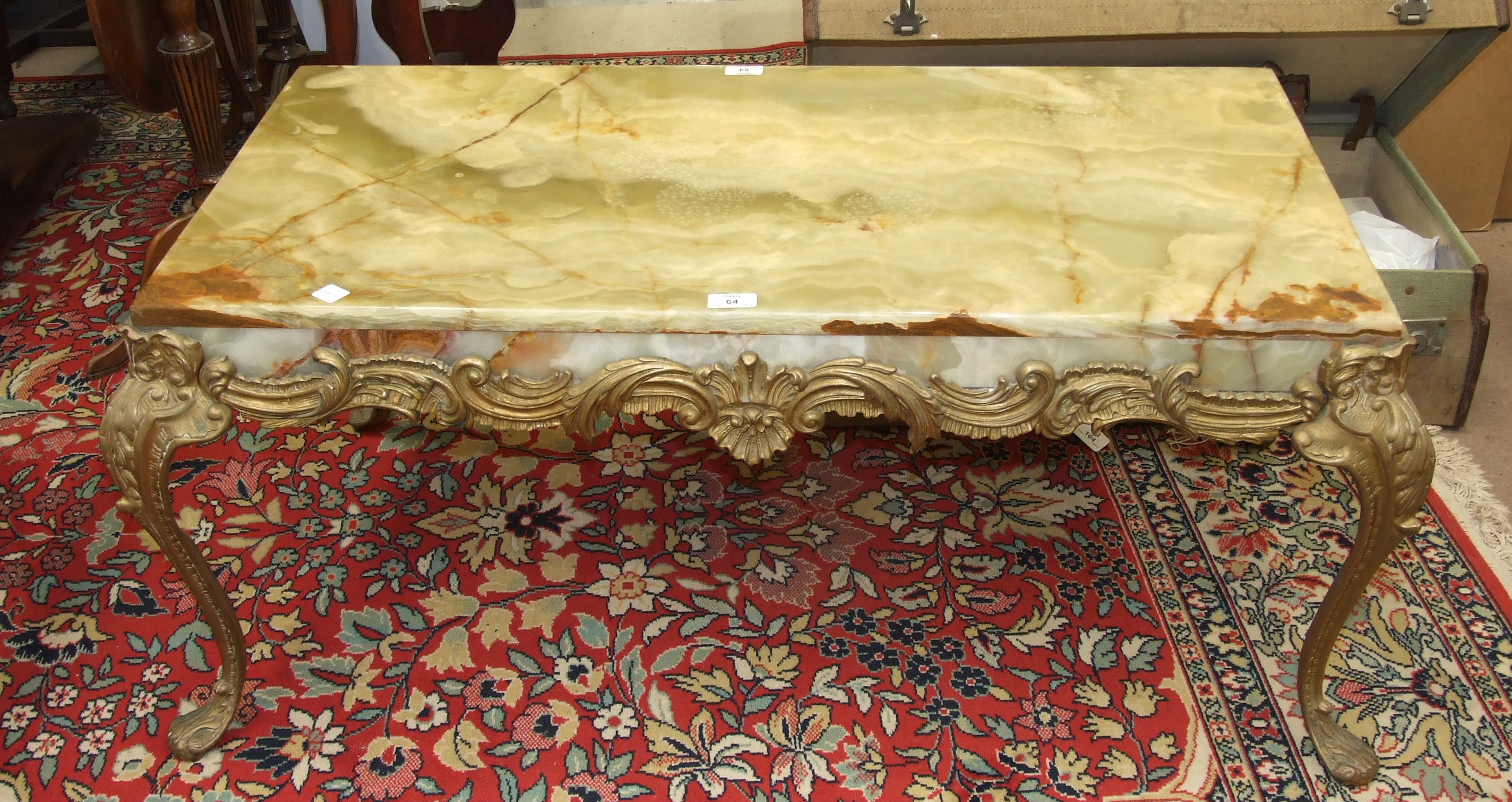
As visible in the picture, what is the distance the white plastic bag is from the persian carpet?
1.32ft

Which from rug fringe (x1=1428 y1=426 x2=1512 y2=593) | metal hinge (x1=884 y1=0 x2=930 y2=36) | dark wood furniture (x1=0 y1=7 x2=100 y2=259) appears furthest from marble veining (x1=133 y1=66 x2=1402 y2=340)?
dark wood furniture (x1=0 y1=7 x2=100 y2=259)

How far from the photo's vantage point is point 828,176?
168cm

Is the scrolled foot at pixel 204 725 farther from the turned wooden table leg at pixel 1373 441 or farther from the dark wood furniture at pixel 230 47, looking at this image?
the turned wooden table leg at pixel 1373 441

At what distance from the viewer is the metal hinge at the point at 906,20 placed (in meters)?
2.31

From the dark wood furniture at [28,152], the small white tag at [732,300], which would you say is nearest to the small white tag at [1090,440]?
the small white tag at [732,300]

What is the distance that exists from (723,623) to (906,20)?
122 centimetres

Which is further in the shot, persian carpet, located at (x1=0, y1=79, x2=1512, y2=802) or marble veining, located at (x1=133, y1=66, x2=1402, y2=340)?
persian carpet, located at (x1=0, y1=79, x2=1512, y2=802)

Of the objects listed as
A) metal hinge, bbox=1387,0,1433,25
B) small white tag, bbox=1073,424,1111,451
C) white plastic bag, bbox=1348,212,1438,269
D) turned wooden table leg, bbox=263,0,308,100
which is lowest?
small white tag, bbox=1073,424,1111,451

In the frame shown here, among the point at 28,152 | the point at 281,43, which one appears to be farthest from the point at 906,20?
the point at 28,152

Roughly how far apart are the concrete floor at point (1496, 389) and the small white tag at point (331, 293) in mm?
2019

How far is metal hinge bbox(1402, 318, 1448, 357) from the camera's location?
2160mm

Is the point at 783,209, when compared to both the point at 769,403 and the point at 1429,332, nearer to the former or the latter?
the point at 769,403

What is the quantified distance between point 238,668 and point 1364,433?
1571 millimetres

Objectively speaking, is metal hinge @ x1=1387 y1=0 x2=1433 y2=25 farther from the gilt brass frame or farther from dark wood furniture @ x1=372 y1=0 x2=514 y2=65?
dark wood furniture @ x1=372 y1=0 x2=514 y2=65
